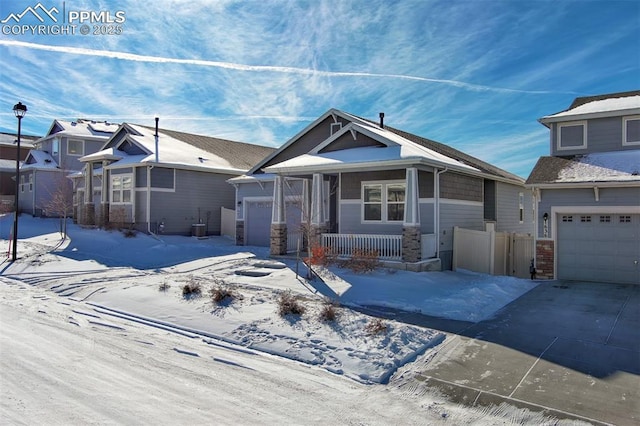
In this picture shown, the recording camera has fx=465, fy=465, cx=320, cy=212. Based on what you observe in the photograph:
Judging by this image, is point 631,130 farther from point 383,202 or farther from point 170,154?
point 170,154

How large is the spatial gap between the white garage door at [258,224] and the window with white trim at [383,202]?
5966mm

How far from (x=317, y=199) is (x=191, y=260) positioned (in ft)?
17.5

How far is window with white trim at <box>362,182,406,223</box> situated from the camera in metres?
16.5

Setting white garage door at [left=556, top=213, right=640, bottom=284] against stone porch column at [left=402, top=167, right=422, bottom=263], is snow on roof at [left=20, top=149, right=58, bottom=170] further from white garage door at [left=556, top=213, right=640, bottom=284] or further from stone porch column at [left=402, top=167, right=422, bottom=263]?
white garage door at [left=556, top=213, right=640, bottom=284]

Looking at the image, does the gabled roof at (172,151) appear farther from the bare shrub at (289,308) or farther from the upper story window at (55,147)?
the bare shrub at (289,308)

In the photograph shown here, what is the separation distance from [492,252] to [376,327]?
8.87 m

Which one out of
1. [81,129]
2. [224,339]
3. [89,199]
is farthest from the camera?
[81,129]

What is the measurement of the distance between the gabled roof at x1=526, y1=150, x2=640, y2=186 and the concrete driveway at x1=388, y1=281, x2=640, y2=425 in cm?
454

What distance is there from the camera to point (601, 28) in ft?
42.9

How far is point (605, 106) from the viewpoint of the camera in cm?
1622

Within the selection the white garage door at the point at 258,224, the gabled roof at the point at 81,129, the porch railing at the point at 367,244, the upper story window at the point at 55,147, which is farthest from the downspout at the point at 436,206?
the upper story window at the point at 55,147

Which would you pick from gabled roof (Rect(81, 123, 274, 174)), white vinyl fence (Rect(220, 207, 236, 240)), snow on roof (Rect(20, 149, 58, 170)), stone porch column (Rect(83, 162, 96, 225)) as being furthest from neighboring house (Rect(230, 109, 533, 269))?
snow on roof (Rect(20, 149, 58, 170))

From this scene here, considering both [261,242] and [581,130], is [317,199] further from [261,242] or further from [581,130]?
[581,130]

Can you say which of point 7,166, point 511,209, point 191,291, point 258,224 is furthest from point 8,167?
point 511,209
